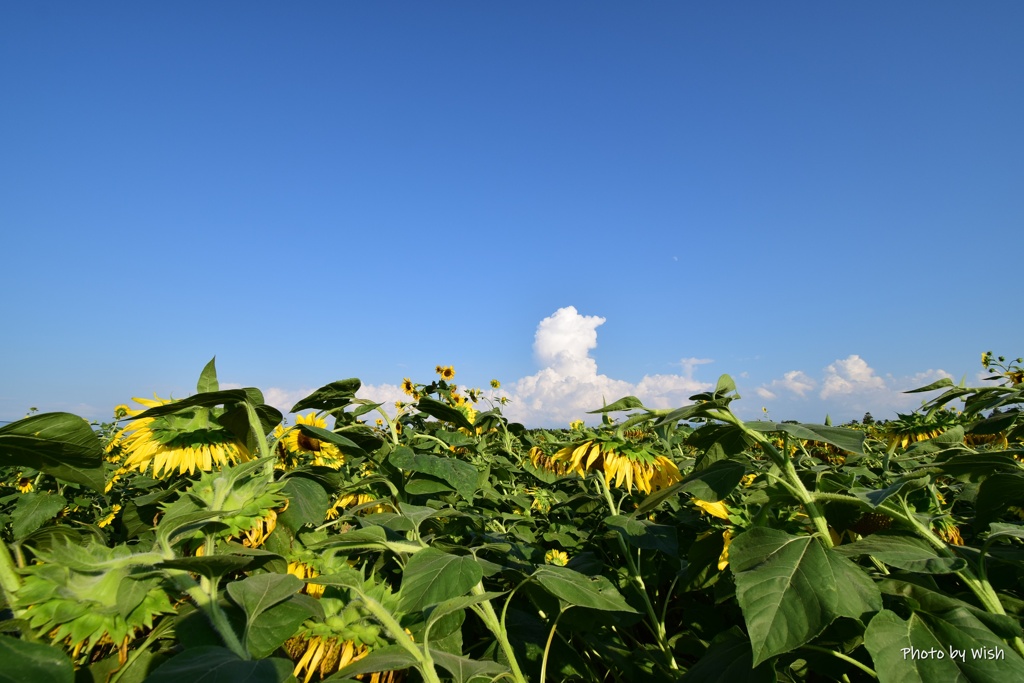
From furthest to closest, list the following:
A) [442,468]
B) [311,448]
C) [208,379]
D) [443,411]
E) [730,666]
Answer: [443,411]
[311,448]
[442,468]
[208,379]
[730,666]

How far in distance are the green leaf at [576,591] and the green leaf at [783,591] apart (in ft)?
0.75

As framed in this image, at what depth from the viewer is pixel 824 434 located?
3.81ft

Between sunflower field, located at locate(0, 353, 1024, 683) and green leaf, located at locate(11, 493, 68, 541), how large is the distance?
168 cm

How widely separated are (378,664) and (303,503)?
49 centimetres

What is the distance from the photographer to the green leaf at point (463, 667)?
96 centimetres

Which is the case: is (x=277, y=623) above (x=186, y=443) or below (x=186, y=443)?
below

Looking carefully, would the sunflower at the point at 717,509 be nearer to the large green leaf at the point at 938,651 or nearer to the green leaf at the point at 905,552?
Result: the green leaf at the point at 905,552

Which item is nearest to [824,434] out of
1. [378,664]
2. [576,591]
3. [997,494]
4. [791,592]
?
[791,592]

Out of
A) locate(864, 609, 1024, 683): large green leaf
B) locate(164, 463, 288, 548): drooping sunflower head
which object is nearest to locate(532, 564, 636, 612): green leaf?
locate(864, 609, 1024, 683): large green leaf

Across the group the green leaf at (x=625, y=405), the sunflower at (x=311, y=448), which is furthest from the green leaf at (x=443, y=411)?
the green leaf at (x=625, y=405)

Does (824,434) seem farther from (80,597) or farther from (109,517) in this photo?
(109,517)

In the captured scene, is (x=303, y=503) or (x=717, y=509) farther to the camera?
(x=717, y=509)

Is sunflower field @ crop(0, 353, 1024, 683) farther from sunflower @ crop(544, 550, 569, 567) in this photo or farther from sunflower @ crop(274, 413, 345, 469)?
sunflower @ crop(544, 550, 569, 567)

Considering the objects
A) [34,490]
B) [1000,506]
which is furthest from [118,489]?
[1000,506]
